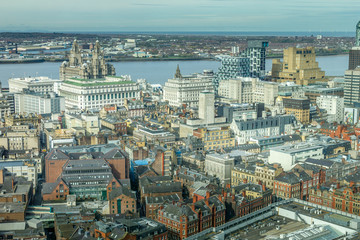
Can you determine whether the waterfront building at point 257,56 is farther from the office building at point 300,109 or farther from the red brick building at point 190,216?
the red brick building at point 190,216

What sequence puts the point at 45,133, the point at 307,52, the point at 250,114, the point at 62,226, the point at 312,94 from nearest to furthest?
the point at 62,226 < the point at 45,133 < the point at 250,114 < the point at 312,94 < the point at 307,52

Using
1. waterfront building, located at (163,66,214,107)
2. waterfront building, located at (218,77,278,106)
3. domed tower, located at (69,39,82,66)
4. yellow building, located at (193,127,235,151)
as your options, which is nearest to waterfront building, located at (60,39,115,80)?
domed tower, located at (69,39,82,66)

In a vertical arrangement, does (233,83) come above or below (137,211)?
above

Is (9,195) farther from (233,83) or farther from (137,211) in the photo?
(233,83)

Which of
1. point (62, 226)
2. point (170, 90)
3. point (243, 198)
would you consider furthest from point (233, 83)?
point (62, 226)

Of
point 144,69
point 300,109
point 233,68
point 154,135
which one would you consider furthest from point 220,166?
point 144,69

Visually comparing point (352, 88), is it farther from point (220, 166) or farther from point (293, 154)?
point (220, 166)

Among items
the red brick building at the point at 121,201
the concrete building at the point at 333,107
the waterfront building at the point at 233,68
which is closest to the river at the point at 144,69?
the waterfront building at the point at 233,68

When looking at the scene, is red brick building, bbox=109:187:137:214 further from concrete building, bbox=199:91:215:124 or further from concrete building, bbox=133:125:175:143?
concrete building, bbox=199:91:215:124
